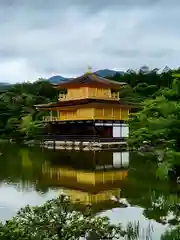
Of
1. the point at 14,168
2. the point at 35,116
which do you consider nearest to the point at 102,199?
the point at 14,168

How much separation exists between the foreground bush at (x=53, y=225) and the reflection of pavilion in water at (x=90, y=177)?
548cm

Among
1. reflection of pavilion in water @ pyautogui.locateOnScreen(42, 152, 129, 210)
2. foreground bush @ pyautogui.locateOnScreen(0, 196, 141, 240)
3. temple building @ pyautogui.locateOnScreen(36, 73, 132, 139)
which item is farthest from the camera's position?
temple building @ pyautogui.locateOnScreen(36, 73, 132, 139)

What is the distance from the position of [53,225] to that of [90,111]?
91.3 ft

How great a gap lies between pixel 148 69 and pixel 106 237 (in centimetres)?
5636

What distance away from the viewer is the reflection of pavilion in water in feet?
39.8

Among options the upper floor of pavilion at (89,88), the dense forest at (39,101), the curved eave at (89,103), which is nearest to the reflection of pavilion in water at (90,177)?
the dense forest at (39,101)

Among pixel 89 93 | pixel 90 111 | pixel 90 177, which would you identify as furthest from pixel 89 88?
pixel 90 177

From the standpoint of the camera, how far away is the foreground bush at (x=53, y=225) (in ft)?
16.7

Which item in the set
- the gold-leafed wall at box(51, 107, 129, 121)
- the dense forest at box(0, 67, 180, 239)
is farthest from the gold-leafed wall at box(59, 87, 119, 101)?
the dense forest at box(0, 67, 180, 239)

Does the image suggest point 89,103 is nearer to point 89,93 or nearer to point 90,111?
point 90,111

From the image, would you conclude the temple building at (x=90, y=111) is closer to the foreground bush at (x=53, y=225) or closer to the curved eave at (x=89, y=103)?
the curved eave at (x=89, y=103)

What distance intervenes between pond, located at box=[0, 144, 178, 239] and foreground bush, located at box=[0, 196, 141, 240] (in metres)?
2.53

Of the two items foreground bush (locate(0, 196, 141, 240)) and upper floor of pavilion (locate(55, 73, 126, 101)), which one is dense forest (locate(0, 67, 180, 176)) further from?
foreground bush (locate(0, 196, 141, 240))

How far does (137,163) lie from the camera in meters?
19.9
